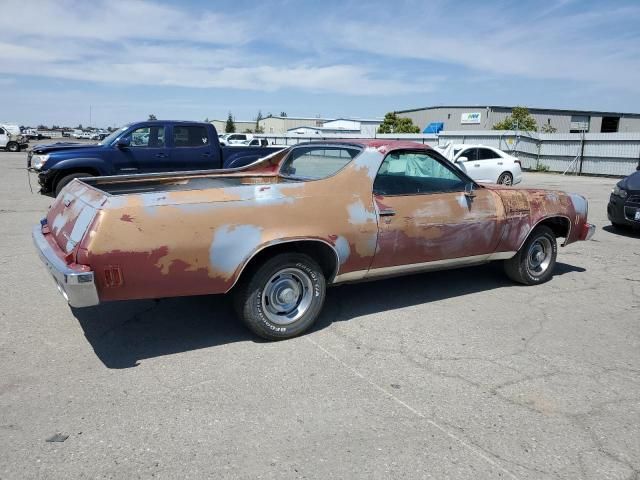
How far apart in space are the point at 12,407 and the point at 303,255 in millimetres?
2146

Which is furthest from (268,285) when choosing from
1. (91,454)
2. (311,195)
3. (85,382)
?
(91,454)

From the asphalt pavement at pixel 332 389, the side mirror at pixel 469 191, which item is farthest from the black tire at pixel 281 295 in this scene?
the side mirror at pixel 469 191

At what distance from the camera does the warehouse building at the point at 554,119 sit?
A: 61.7 m

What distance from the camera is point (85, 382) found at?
3.37 metres

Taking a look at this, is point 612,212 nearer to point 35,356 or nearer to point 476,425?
point 476,425

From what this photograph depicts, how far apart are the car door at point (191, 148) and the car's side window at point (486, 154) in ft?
29.1

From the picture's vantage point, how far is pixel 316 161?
197 inches

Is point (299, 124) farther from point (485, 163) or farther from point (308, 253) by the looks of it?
point (308, 253)

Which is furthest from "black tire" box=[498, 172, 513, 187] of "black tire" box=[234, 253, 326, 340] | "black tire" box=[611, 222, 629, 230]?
"black tire" box=[234, 253, 326, 340]

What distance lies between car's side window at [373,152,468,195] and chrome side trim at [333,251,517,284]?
2.19 feet

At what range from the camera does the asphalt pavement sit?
2.64 meters

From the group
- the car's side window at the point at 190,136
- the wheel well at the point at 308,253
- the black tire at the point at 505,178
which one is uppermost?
the car's side window at the point at 190,136

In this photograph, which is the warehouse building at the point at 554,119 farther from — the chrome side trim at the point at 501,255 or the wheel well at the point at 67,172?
the chrome side trim at the point at 501,255

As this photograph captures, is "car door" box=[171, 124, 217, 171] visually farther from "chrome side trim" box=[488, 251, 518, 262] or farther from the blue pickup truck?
"chrome side trim" box=[488, 251, 518, 262]
